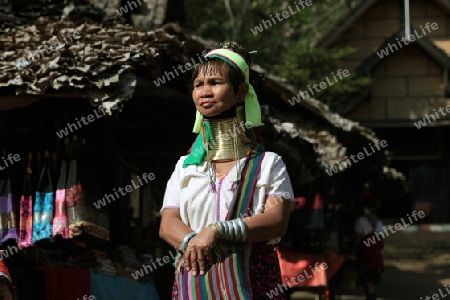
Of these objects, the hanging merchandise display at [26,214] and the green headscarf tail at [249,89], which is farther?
the hanging merchandise display at [26,214]

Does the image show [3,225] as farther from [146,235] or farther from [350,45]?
[350,45]

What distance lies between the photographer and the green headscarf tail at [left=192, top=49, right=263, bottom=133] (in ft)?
13.3

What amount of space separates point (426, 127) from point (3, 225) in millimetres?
18073

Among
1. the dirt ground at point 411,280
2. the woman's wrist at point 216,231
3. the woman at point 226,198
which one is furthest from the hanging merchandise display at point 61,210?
the dirt ground at point 411,280

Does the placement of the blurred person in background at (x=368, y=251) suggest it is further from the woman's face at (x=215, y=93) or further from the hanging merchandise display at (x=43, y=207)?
the woman's face at (x=215, y=93)

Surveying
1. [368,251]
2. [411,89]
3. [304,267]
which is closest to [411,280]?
[368,251]

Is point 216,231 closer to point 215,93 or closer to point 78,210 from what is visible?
point 215,93

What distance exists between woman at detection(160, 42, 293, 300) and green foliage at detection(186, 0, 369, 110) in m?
15.8

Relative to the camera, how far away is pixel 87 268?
24.0 feet

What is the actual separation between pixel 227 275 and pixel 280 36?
1992 centimetres

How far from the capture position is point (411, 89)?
23625 millimetres

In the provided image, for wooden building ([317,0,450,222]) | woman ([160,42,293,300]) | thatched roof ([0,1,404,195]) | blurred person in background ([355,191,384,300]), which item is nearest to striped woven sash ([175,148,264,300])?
woman ([160,42,293,300])

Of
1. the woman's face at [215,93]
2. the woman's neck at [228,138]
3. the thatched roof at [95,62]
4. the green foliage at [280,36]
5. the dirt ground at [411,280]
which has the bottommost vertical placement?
the dirt ground at [411,280]

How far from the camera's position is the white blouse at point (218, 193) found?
388 centimetres
